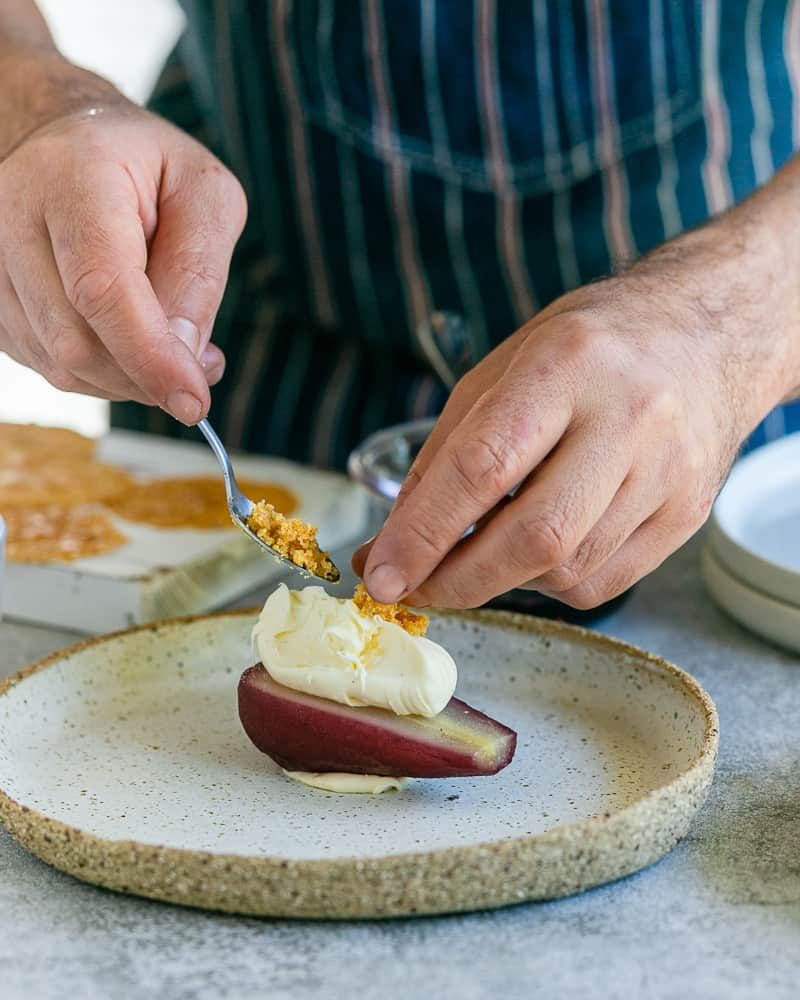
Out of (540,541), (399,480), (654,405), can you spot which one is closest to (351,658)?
(540,541)

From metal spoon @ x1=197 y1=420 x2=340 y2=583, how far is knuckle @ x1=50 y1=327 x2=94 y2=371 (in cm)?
10

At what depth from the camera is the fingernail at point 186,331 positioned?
975 mm

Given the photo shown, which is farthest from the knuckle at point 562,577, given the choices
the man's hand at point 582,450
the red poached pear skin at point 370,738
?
the red poached pear skin at point 370,738

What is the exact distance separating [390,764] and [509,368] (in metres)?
0.27

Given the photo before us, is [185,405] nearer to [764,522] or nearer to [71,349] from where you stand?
[71,349]

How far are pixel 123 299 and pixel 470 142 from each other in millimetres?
715

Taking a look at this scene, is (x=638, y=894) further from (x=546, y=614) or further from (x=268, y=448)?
(x=268, y=448)

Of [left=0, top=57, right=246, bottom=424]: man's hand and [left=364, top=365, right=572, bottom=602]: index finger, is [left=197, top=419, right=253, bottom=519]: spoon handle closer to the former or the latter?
[left=0, top=57, right=246, bottom=424]: man's hand

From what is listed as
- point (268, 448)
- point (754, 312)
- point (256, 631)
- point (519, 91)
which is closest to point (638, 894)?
point (256, 631)

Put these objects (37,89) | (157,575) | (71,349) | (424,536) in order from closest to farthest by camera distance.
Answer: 1. (424,536)
2. (71,349)
3. (37,89)
4. (157,575)

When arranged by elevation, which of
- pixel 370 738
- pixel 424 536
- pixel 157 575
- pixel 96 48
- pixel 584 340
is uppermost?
pixel 584 340

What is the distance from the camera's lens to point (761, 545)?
1.29 m

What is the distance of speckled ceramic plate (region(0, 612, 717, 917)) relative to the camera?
745 millimetres

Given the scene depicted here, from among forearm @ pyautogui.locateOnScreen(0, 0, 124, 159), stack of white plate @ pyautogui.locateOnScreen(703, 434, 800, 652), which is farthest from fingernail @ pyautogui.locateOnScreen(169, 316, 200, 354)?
stack of white plate @ pyautogui.locateOnScreen(703, 434, 800, 652)
